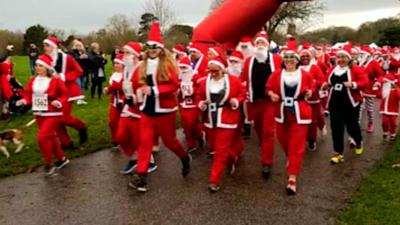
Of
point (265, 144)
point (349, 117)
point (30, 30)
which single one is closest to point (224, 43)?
point (349, 117)

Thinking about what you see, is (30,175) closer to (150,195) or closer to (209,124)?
(150,195)

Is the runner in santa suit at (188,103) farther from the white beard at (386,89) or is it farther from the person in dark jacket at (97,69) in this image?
the person in dark jacket at (97,69)

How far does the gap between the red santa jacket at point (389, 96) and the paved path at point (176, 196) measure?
7.74ft

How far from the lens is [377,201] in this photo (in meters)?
6.50

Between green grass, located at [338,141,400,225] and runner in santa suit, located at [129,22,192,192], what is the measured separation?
8.18ft

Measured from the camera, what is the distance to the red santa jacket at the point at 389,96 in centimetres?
1090

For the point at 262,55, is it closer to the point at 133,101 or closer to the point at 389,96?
the point at 133,101

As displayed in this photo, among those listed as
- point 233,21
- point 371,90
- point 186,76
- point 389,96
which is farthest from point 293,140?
point 233,21

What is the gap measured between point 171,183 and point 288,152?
5.28ft

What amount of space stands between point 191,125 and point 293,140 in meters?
2.59

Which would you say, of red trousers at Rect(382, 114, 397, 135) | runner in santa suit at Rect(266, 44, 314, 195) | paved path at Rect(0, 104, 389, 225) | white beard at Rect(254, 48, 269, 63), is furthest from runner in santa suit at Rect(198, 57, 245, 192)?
red trousers at Rect(382, 114, 397, 135)

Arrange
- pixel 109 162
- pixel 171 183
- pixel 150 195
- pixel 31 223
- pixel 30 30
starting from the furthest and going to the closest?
pixel 30 30, pixel 109 162, pixel 171 183, pixel 150 195, pixel 31 223

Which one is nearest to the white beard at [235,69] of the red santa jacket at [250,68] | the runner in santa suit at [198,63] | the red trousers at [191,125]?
the red santa jacket at [250,68]

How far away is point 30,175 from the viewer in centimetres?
795
